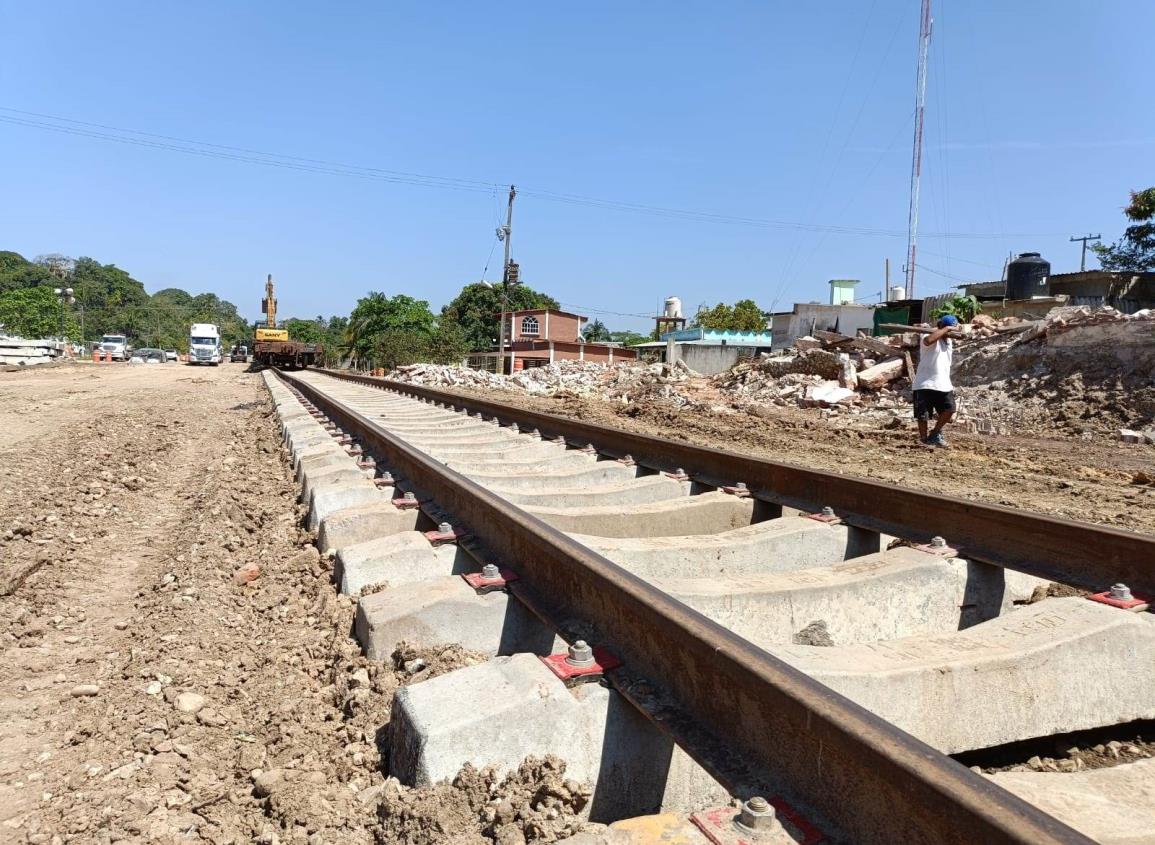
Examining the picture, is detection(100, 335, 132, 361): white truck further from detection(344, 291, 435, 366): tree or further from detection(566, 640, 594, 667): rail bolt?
detection(566, 640, 594, 667): rail bolt

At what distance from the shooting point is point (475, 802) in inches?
60.4

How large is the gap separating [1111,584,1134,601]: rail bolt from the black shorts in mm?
7012

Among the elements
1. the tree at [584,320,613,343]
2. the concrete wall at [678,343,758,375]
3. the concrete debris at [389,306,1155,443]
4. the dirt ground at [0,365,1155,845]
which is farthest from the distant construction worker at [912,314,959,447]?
the tree at [584,320,613,343]

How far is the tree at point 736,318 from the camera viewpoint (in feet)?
233

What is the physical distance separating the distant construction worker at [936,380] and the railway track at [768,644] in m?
5.52

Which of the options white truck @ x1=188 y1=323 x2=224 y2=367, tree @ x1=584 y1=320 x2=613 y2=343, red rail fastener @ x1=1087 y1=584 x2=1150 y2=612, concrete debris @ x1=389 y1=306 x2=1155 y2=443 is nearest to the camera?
red rail fastener @ x1=1087 y1=584 x2=1150 y2=612

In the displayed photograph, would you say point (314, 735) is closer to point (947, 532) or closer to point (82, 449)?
point (947, 532)

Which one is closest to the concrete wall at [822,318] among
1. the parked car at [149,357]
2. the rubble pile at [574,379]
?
the rubble pile at [574,379]

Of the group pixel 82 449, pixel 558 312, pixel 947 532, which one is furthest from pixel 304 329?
pixel 947 532

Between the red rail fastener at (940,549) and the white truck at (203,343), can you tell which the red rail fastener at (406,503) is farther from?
the white truck at (203,343)

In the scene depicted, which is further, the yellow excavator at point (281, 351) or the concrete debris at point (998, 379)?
the yellow excavator at point (281, 351)

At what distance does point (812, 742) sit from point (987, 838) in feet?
1.10

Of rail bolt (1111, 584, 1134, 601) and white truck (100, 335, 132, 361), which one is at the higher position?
white truck (100, 335, 132, 361)

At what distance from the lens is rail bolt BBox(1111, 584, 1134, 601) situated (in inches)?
86.2
